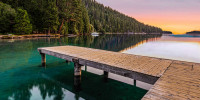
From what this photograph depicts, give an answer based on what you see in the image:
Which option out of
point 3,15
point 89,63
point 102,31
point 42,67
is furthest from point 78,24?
point 89,63

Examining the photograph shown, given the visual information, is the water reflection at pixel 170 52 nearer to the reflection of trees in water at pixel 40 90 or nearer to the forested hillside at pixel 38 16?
the reflection of trees in water at pixel 40 90

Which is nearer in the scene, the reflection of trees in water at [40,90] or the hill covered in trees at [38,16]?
the reflection of trees in water at [40,90]

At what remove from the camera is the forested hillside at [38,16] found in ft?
144

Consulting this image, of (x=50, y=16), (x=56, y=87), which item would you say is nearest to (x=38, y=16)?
(x=50, y=16)

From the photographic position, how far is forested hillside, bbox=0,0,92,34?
4375cm

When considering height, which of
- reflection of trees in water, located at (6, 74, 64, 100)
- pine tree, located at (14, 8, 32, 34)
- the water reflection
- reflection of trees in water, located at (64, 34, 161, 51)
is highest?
pine tree, located at (14, 8, 32, 34)

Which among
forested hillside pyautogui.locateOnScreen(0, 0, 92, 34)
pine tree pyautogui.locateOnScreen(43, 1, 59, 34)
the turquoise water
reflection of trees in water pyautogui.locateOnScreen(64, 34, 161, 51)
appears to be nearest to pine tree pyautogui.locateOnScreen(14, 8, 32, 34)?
forested hillside pyautogui.locateOnScreen(0, 0, 92, 34)

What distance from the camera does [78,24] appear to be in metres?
69.4

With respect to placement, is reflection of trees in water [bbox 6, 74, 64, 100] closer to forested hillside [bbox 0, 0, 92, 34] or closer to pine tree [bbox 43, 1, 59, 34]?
forested hillside [bbox 0, 0, 92, 34]

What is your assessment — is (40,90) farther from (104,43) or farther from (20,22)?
(20,22)

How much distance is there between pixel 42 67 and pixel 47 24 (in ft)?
145

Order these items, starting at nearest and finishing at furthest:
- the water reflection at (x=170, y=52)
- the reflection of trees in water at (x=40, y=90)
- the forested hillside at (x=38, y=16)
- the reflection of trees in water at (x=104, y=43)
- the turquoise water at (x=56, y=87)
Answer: the reflection of trees in water at (x=40, y=90) < the turquoise water at (x=56, y=87) < the water reflection at (x=170, y=52) < the reflection of trees in water at (x=104, y=43) < the forested hillside at (x=38, y=16)

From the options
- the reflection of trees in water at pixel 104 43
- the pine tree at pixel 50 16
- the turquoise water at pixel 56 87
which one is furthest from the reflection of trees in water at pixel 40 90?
the pine tree at pixel 50 16

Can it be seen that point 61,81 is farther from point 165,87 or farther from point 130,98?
point 165,87
